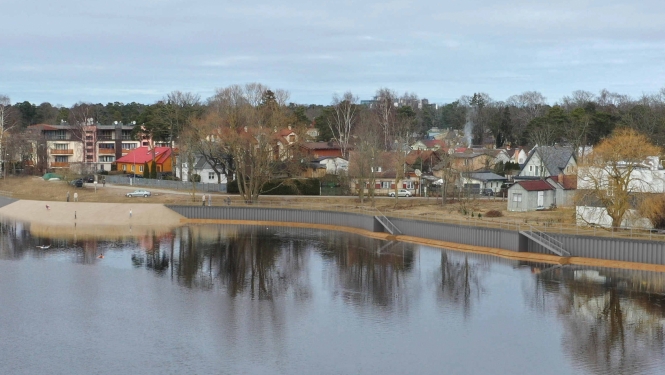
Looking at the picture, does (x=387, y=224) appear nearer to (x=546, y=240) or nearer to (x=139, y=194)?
(x=546, y=240)

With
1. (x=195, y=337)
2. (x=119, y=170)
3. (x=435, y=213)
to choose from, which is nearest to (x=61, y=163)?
(x=119, y=170)

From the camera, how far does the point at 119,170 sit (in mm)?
122500

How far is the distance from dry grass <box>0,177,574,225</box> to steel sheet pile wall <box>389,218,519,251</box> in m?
1.66

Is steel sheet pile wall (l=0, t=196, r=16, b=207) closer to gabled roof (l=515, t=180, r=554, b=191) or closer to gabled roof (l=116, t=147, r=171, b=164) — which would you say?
gabled roof (l=116, t=147, r=171, b=164)

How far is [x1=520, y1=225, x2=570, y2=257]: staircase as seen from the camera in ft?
183

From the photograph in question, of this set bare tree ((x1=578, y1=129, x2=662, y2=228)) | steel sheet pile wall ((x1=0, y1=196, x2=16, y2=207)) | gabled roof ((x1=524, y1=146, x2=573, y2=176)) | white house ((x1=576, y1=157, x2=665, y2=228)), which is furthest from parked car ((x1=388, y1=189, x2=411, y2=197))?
steel sheet pile wall ((x1=0, y1=196, x2=16, y2=207))

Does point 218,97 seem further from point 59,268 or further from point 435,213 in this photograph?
point 59,268

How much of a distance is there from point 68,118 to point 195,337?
150605mm

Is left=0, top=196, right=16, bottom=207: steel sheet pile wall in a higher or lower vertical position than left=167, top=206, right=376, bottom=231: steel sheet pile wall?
higher

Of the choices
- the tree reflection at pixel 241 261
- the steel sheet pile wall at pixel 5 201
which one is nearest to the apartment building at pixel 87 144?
the steel sheet pile wall at pixel 5 201

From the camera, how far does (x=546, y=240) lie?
57.1 m

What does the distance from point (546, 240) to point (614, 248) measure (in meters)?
5.04

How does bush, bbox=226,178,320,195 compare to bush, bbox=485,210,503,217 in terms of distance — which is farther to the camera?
bush, bbox=226,178,320,195

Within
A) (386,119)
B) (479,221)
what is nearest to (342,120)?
(386,119)
